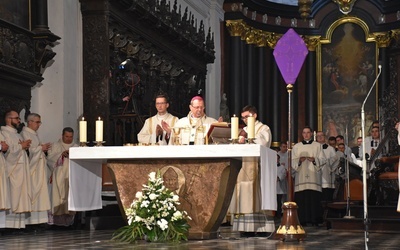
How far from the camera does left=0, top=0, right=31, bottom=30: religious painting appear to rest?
1284 cm

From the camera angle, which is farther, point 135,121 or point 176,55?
point 176,55

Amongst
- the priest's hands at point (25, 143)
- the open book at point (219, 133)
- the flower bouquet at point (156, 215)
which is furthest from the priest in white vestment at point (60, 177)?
the flower bouquet at point (156, 215)

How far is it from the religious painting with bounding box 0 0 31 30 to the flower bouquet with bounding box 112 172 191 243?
14.9ft

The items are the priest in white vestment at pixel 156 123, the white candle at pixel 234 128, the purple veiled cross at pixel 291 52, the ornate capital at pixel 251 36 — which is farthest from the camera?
the ornate capital at pixel 251 36

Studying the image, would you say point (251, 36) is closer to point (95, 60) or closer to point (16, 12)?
point (95, 60)

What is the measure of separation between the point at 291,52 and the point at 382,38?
303 cm

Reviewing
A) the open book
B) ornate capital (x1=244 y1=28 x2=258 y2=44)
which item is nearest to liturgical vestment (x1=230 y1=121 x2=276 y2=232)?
the open book

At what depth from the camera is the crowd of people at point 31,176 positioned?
12328 millimetres

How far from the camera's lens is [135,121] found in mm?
15195

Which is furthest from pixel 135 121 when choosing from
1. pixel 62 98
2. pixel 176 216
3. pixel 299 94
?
pixel 299 94

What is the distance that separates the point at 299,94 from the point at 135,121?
12.4m

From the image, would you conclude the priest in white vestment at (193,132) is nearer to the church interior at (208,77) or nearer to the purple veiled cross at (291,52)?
the church interior at (208,77)

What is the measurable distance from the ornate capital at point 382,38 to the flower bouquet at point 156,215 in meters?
17.2

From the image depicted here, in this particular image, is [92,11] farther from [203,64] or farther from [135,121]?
[203,64]
